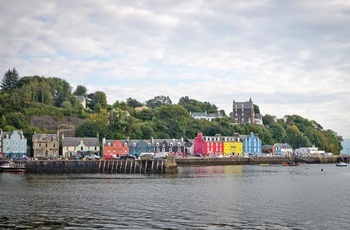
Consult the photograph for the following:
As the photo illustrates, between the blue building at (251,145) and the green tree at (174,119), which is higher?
the green tree at (174,119)

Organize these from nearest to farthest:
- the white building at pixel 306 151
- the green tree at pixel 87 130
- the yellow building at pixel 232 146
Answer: the green tree at pixel 87 130, the yellow building at pixel 232 146, the white building at pixel 306 151

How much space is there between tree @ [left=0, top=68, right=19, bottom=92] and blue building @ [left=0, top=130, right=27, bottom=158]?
38.4 meters

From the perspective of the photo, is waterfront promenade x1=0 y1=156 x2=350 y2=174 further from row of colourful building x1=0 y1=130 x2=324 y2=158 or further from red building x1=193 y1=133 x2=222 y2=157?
red building x1=193 y1=133 x2=222 y2=157

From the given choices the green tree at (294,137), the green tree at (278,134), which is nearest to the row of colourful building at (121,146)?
the green tree at (278,134)

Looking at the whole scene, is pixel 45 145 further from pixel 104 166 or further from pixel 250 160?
pixel 250 160

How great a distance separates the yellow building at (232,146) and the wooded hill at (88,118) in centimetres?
821

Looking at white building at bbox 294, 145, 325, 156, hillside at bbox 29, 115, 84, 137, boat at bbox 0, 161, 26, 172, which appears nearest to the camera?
boat at bbox 0, 161, 26, 172

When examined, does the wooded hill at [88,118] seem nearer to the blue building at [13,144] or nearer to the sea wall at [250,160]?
the blue building at [13,144]

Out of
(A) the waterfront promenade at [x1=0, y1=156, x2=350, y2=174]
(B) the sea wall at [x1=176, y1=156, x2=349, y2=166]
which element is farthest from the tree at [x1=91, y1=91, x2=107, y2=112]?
(A) the waterfront promenade at [x1=0, y1=156, x2=350, y2=174]

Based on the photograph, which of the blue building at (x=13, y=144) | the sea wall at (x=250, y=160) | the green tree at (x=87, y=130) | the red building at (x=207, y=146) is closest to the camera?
the blue building at (x=13, y=144)

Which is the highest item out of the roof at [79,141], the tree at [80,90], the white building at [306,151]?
the tree at [80,90]

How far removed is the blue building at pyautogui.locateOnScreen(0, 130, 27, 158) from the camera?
10169 centimetres

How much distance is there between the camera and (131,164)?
7881 cm

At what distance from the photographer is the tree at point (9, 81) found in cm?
13725
